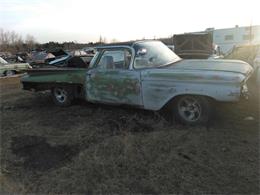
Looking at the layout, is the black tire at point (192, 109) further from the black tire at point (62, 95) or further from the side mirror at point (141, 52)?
the black tire at point (62, 95)

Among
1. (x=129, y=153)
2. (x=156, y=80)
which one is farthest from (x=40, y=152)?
(x=156, y=80)

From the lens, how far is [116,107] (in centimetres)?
704

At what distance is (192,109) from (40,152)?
9.18 feet

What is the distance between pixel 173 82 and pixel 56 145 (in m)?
2.36

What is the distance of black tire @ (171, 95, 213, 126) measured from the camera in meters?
5.51

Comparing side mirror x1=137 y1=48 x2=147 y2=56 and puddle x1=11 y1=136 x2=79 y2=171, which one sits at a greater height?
side mirror x1=137 y1=48 x2=147 y2=56

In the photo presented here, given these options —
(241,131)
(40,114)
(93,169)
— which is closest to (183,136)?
(241,131)

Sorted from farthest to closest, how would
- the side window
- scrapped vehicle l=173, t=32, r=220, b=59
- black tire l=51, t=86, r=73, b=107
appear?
scrapped vehicle l=173, t=32, r=220, b=59
black tire l=51, t=86, r=73, b=107
the side window

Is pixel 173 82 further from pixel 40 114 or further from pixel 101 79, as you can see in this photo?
pixel 40 114

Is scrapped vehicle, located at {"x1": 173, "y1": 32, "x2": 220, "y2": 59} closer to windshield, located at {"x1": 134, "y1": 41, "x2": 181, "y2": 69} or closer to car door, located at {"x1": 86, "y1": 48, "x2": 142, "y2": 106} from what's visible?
windshield, located at {"x1": 134, "y1": 41, "x2": 181, "y2": 69}

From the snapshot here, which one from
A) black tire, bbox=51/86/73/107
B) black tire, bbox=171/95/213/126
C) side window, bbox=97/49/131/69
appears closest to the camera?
black tire, bbox=171/95/213/126

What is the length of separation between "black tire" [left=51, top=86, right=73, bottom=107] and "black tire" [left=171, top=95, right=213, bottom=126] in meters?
2.87

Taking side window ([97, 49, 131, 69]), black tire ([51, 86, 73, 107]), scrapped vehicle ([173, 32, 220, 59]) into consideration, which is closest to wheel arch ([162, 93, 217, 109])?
side window ([97, 49, 131, 69])

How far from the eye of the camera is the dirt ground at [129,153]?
3.73 m
